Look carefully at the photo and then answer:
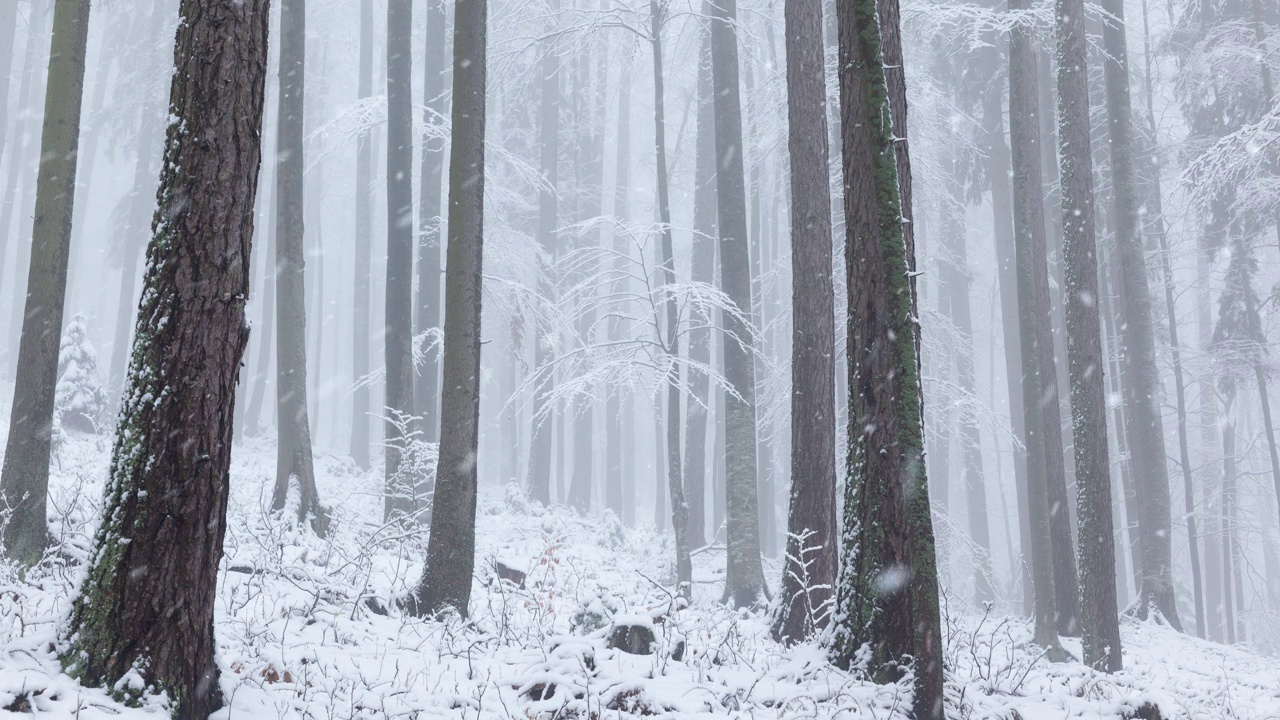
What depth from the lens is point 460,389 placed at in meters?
6.97

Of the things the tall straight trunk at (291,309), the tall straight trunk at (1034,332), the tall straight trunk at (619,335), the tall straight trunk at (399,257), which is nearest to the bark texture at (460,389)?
the tall straight trunk at (291,309)

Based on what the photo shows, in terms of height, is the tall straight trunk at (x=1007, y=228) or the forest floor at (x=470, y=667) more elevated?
the tall straight trunk at (x=1007, y=228)

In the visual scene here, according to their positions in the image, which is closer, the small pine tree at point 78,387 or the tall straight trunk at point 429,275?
the tall straight trunk at point 429,275

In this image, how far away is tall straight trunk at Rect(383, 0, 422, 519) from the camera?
11.8 meters

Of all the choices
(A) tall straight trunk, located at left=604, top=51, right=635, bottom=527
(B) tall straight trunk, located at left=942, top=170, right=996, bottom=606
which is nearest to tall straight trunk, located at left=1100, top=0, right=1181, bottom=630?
(B) tall straight trunk, located at left=942, top=170, right=996, bottom=606

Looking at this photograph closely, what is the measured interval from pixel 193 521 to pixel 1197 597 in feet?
73.7

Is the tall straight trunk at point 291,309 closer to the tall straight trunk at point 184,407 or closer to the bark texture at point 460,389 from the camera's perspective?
the bark texture at point 460,389

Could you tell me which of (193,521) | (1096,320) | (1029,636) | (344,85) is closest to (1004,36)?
(1096,320)

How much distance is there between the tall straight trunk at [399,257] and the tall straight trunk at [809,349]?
535 centimetres

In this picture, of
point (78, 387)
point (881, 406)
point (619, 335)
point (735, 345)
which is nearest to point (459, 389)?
point (881, 406)

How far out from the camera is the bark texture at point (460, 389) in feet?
22.4

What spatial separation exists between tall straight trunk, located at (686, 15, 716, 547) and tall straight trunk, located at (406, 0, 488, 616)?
610 centimetres

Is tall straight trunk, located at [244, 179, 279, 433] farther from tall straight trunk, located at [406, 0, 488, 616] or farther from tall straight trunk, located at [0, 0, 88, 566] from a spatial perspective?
tall straight trunk, located at [406, 0, 488, 616]

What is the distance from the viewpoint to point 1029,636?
42.6 ft
